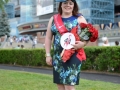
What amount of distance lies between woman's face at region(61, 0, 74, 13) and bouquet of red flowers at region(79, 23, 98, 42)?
0.29 metres

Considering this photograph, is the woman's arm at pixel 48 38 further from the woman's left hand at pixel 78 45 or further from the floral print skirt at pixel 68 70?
the woman's left hand at pixel 78 45

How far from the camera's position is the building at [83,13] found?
4158 centimetres

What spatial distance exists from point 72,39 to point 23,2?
87.1 m

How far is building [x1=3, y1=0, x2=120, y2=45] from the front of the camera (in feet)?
136

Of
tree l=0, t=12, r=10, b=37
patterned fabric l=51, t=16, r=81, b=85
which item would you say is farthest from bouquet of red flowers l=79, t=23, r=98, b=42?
tree l=0, t=12, r=10, b=37

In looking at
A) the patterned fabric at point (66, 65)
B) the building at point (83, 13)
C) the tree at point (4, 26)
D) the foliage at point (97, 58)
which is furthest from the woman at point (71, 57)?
the tree at point (4, 26)

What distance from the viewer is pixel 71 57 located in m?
3.85

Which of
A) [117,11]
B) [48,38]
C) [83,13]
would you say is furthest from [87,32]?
[117,11]

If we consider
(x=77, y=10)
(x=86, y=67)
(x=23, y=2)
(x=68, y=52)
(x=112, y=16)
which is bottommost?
(x=86, y=67)

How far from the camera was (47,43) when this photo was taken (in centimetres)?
416

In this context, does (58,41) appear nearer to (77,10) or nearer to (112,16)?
(77,10)

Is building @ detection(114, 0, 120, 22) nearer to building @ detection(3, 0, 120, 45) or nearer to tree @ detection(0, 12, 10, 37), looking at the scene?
building @ detection(3, 0, 120, 45)

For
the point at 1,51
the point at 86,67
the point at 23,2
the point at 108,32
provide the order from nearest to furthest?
1. the point at 86,67
2. the point at 1,51
3. the point at 108,32
4. the point at 23,2

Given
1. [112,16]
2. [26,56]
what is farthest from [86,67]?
[112,16]
